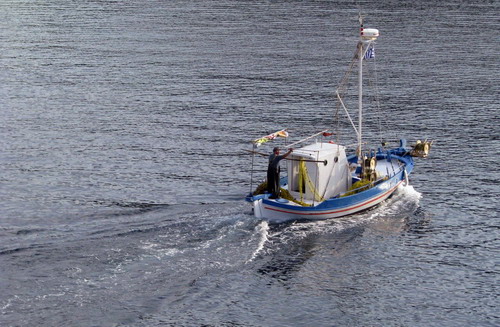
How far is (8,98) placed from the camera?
93062mm

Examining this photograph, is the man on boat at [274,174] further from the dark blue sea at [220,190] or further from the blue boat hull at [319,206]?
the dark blue sea at [220,190]

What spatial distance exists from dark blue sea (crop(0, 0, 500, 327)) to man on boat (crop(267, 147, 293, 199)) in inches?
98.1

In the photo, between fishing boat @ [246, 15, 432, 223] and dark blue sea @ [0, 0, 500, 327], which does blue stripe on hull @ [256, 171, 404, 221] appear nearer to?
fishing boat @ [246, 15, 432, 223]

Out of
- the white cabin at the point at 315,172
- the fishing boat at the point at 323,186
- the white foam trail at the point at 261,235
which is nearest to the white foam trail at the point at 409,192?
the fishing boat at the point at 323,186

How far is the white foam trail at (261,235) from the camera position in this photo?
159 feet

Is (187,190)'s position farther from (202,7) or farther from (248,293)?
(202,7)

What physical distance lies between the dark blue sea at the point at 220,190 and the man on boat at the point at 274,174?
8.17 ft

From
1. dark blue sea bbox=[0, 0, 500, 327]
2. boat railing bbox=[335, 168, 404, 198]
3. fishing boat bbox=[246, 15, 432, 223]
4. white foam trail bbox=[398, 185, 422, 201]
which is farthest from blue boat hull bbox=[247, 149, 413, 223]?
white foam trail bbox=[398, 185, 422, 201]

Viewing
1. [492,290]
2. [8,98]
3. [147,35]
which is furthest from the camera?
[147,35]

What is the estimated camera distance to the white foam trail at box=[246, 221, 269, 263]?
159ft

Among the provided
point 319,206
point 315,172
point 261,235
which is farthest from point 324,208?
point 261,235

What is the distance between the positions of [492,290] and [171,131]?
40.8m

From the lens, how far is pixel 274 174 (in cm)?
5453

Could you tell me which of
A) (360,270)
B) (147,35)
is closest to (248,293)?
(360,270)
